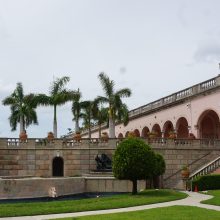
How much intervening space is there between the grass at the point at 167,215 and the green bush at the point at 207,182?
34.9 ft

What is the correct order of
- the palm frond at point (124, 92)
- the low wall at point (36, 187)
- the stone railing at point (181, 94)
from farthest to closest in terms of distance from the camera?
the palm frond at point (124, 92) → the stone railing at point (181, 94) → the low wall at point (36, 187)

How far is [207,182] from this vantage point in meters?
27.2

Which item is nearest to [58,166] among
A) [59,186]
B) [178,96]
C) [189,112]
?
[59,186]

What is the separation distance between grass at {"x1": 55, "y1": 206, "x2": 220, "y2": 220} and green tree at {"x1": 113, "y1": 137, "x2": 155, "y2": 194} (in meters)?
6.21

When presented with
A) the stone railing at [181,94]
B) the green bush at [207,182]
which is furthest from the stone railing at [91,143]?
the green bush at [207,182]

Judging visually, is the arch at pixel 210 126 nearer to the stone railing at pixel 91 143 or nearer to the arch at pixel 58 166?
the stone railing at pixel 91 143

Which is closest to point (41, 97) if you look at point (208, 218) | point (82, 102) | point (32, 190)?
point (82, 102)

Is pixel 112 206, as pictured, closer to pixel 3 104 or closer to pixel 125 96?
pixel 125 96

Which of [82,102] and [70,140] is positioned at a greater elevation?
[82,102]

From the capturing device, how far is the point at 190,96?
1624 inches

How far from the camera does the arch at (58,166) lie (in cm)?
3378

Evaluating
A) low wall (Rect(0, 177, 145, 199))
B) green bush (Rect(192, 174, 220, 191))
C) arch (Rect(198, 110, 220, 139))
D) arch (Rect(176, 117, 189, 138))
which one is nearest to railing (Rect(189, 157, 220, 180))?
green bush (Rect(192, 174, 220, 191))

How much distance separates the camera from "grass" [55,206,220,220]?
1444 centimetres

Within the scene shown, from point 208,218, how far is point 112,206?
15.3ft
